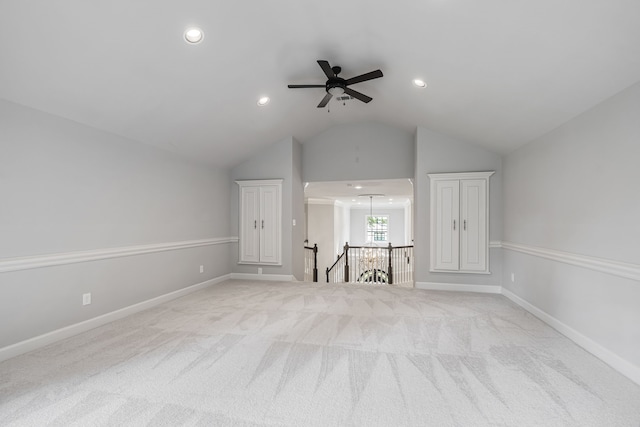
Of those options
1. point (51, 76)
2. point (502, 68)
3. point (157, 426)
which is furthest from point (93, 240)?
point (502, 68)

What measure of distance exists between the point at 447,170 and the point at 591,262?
2788 millimetres

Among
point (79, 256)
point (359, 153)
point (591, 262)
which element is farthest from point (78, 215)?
point (591, 262)

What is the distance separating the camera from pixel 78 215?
3.28 meters

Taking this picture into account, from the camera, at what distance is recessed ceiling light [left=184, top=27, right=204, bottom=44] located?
2.71 meters

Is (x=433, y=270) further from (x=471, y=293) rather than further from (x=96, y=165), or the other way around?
(x=96, y=165)

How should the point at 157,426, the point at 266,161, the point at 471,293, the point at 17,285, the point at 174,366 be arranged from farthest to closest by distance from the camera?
the point at 266,161
the point at 471,293
the point at 17,285
the point at 174,366
the point at 157,426

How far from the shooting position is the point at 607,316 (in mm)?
2658

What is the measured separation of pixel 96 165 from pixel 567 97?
201 inches

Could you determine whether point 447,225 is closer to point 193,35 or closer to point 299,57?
point 299,57

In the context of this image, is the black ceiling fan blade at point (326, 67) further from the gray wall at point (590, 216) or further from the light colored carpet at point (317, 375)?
the light colored carpet at point (317, 375)

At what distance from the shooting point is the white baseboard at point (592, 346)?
2.36 metres

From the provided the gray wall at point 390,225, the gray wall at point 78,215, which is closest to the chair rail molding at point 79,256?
the gray wall at point 78,215

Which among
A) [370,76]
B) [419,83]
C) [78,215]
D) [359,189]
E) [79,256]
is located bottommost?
[79,256]

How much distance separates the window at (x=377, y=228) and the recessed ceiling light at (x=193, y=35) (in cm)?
1489
